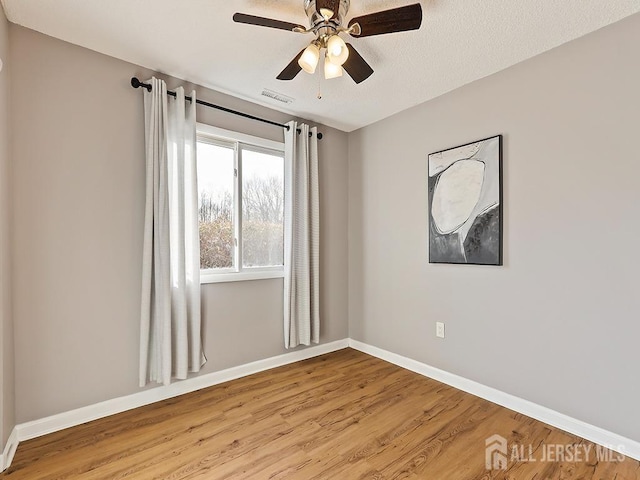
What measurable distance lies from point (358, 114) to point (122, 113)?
203 cm

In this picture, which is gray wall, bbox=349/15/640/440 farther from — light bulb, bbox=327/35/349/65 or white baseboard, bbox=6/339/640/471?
light bulb, bbox=327/35/349/65

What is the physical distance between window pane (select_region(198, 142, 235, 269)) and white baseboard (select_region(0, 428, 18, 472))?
145cm

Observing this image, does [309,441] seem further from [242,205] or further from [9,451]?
[242,205]

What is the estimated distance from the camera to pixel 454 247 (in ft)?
8.51

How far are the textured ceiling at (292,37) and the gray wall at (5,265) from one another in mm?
367

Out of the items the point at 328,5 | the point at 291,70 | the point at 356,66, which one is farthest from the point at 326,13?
the point at 291,70

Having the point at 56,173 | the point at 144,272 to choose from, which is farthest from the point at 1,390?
the point at 56,173

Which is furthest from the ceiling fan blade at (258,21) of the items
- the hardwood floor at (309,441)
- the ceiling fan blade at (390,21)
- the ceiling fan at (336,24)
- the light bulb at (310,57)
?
the hardwood floor at (309,441)

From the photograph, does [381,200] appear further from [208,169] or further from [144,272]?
[144,272]

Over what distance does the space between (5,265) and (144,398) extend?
125cm

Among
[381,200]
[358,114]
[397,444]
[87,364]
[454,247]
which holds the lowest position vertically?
[397,444]

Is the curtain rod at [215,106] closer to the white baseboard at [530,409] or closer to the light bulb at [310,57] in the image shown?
the light bulb at [310,57]

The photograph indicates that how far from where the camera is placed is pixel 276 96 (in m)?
2.76

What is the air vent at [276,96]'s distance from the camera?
269 centimetres
